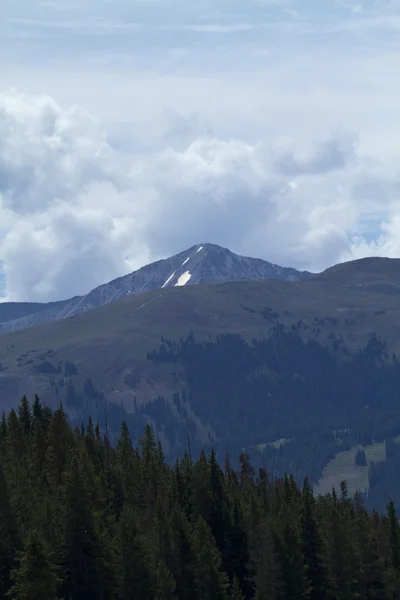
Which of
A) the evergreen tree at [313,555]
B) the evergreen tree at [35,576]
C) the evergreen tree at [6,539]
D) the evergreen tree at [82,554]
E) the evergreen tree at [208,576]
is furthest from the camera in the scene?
the evergreen tree at [313,555]

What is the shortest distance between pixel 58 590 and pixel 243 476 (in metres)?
99.0

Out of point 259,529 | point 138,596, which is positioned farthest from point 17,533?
point 259,529

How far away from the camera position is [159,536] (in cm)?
11262

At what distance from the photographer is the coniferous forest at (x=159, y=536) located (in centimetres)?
10000

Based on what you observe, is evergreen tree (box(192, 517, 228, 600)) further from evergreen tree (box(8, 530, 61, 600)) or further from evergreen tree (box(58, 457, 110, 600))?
evergreen tree (box(8, 530, 61, 600))

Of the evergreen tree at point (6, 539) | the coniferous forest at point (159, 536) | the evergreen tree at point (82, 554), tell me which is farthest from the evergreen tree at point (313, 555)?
the evergreen tree at point (6, 539)

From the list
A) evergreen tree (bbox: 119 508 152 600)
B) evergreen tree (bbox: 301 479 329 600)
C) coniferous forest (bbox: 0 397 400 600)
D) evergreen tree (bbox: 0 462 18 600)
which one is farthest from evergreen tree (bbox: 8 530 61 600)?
evergreen tree (bbox: 301 479 329 600)

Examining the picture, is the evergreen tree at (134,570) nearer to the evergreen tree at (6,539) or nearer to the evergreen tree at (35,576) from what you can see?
the evergreen tree at (6,539)

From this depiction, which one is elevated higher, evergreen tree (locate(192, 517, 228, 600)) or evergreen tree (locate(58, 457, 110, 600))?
evergreen tree (locate(58, 457, 110, 600))

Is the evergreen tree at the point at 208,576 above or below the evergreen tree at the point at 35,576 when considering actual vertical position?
below

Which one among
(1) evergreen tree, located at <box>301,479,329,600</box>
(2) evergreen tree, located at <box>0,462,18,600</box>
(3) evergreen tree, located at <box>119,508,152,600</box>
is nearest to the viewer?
(2) evergreen tree, located at <box>0,462,18,600</box>

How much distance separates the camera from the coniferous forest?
10000cm

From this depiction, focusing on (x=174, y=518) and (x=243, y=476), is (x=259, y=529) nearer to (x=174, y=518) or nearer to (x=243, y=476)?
(x=174, y=518)

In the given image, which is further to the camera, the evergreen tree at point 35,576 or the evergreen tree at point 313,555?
the evergreen tree at point 313,555
